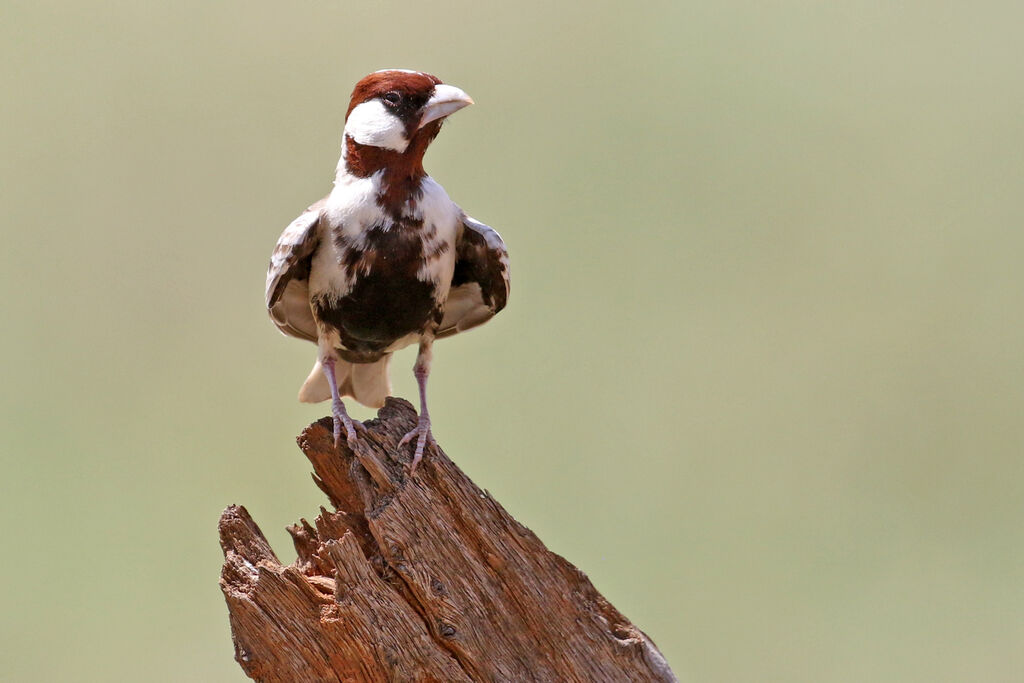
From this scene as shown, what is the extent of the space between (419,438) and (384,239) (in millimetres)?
770

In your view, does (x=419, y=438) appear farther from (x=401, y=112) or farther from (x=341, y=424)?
(x=401, y=112)

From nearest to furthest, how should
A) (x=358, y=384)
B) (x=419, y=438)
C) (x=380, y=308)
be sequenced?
(x=419, y=438) < (x=380, y=308) < (x=358, y=384)

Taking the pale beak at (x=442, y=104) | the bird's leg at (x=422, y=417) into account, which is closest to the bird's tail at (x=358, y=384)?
the bird's leg at (x=422, y=417)

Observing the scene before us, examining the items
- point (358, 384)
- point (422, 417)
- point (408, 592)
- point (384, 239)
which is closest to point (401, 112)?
point (384, 239)

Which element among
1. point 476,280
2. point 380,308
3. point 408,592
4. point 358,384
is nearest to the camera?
point 408,592

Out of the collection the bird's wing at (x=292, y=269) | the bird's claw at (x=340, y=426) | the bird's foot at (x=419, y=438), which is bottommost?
the bird's claw at (x=340, y=426)

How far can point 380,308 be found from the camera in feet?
14.8

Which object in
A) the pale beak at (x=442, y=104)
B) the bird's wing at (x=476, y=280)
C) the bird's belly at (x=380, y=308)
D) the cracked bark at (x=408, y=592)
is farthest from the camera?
the bird's wing at (x=476, y=280)

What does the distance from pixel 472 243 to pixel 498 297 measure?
307 mm

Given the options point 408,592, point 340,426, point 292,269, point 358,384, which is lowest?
point 408,592

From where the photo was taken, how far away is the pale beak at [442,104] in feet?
14.3

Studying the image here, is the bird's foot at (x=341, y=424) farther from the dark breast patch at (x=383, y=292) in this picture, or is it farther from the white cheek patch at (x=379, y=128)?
the white cheek patch at (x=379, y=128)

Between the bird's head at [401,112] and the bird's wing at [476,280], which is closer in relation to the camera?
the bird's head at [401,112]

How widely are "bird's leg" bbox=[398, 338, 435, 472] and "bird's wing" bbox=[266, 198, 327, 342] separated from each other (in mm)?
535
